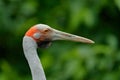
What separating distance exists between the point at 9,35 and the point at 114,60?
1063mm

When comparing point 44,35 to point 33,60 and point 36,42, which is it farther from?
point 33,60

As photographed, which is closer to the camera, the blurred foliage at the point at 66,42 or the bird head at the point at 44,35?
the bird head at the point at 44,35

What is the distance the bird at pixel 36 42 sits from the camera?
15.4ft

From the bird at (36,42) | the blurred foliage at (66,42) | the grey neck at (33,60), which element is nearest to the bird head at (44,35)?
the bird at (36,42)

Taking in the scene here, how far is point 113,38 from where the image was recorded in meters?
6.57

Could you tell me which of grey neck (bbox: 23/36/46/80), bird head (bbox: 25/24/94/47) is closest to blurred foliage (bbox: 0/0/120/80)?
bird head (bbox: 25/24/94/47)

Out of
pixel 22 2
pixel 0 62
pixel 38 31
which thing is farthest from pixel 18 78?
pixel 38 31

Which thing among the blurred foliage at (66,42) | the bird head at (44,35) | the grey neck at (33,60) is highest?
the bird head at (44,35)

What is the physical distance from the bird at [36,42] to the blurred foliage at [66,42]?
144 centimetres

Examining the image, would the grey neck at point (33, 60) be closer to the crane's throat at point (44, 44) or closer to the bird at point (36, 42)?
the bird at point (36, 42)

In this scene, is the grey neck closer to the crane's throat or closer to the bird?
the bird

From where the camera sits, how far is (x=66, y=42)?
6816mm

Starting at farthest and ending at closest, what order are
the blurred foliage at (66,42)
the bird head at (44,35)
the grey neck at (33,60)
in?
the blurred foliage at (66,42)
the bird head at (44,35)
the grey neck at (33,60)

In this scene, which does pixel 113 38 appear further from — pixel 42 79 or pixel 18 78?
pixel 42 79
